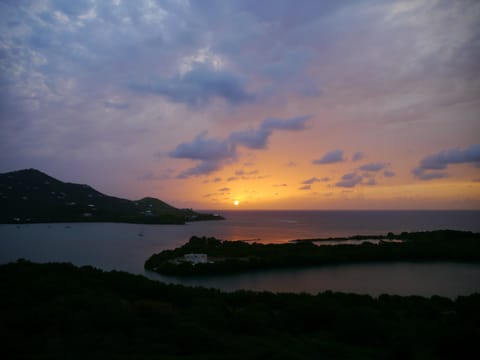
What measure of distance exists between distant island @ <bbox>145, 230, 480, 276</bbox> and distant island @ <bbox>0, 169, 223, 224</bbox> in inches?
2030

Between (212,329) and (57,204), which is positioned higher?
(57,204)

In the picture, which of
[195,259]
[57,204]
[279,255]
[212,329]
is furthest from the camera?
[57,204]

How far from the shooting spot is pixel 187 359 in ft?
18.5

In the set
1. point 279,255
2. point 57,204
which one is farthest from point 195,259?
point 57,204

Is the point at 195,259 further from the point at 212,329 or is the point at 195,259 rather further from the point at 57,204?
the point at 57,204

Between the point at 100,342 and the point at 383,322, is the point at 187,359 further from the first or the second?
the point at 383,322

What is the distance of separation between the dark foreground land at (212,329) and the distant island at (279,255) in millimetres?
10705

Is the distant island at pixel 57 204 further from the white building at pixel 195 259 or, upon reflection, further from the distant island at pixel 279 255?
the white building at pixel 195 259

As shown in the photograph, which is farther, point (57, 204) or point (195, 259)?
point (57, 204)

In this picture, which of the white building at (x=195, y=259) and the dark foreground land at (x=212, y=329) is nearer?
the dark foreground land at (x=212, y=329)

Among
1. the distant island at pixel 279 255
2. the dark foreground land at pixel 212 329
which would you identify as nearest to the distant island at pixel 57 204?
the distant island at pixel 279 255

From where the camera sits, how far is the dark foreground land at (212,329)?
6035 millimetres

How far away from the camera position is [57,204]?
8075cm

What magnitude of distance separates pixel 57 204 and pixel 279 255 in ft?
238
